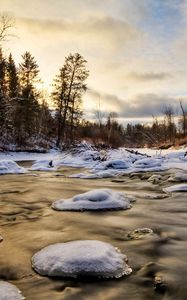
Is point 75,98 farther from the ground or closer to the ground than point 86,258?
farther from the ground

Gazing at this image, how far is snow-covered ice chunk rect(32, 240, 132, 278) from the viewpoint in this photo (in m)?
4.45

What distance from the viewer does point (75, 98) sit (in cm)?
4584

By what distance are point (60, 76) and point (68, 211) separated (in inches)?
1552

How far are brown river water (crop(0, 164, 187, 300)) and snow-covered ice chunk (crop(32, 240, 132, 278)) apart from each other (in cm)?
11

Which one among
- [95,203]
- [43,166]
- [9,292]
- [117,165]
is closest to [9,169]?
[43,166]

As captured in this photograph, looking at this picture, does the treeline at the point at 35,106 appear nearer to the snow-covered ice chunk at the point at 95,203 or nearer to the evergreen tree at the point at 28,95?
the evergreen tree at the point at 28,95

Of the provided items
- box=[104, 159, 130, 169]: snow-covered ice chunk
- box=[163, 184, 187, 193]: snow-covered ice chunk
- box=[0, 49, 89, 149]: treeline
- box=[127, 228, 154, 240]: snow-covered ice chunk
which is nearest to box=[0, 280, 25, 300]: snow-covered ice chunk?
box=[127, 228, 154, 240]: snow-covered ice chunk

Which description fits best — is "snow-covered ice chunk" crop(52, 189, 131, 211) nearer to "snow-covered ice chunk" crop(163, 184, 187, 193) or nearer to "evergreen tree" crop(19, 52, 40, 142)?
"snow-covered ice chunk" crop(163, 184, 187, 193)

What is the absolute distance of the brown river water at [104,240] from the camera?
4105mm

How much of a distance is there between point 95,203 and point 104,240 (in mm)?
2628

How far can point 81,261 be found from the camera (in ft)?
15.0

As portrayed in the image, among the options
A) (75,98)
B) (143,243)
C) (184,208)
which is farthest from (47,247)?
(75,98)

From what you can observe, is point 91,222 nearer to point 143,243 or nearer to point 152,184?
point 143,243

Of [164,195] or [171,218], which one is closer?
[171,218]
